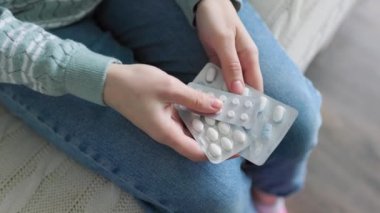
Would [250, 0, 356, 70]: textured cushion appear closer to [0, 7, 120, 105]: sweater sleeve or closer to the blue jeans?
the blue jeans

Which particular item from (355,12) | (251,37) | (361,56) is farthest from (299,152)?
(355,12)

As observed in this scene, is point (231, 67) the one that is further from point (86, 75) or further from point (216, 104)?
point (86, 75)

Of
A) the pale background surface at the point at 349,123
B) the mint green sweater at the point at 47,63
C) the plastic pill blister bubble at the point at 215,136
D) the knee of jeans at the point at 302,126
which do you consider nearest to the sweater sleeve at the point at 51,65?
the mint green sweater at the point at 47,63

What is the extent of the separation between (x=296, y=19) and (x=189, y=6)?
222 mm

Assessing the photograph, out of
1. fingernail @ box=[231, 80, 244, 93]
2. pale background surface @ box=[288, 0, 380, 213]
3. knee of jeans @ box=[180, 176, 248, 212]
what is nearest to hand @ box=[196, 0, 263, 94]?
fingernail @ box=[231, 80, 244, 93]

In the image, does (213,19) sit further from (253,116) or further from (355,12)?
(355,12)

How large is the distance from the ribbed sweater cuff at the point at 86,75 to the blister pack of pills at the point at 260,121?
116mm

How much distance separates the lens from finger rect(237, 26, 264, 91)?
62cm

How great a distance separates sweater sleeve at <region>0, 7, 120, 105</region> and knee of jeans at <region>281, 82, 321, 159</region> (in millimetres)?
277

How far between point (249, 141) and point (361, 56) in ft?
2.39

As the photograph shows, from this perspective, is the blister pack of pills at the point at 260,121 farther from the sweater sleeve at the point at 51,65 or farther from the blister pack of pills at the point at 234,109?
the sweater sleeve at the point at 51,65

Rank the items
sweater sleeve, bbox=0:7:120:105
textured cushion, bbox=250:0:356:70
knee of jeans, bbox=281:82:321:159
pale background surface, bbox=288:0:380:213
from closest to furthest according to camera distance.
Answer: sweater sleeve, bbox=0:7:120:105
knee of jeans, bbox=281:82:321:159
textured cushion, bbox=250:0:356:70
pale background surface, bbox=288:0:380:213

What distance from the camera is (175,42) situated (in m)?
0.67

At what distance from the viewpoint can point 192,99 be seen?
545 mm
